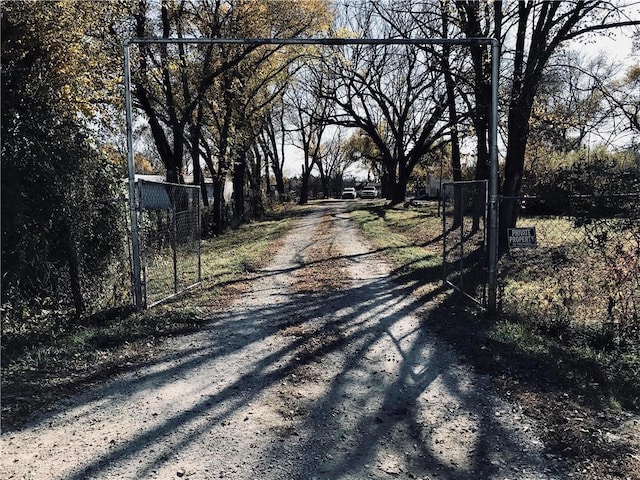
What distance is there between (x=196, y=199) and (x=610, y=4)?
30.1 ft

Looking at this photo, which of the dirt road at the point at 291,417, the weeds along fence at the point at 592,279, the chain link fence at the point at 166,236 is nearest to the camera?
the dirt road at the point at 291,417

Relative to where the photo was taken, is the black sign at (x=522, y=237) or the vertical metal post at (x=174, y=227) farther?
the vertical metal post at (x=174, y=227)

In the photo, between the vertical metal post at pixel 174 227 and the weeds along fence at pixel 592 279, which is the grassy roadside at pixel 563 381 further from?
the vertical metal post at pixel 174 227

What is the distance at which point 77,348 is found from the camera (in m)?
5.47

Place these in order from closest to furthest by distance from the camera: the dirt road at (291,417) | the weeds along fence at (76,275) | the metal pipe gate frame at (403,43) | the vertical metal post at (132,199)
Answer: the dirt road at (291,417)
the weeds along fence at (76,275)
the metal pipe gate frame at (403,43)
the vertical metal post at (132,199)

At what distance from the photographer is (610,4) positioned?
9.60 metres

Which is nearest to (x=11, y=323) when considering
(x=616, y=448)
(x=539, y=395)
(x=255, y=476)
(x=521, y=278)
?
(x=255, y=476)

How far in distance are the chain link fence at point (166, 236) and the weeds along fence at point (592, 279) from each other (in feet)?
17.8

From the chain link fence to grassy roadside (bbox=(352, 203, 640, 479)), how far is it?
14.6ft

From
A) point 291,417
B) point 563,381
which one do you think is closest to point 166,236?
point 291,417

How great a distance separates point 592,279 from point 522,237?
2871mm

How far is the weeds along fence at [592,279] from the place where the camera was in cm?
575

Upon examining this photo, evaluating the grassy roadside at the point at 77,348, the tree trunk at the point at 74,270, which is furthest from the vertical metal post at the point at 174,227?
the tree trunk at the point at 74,270

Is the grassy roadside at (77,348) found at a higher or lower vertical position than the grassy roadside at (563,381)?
higher
